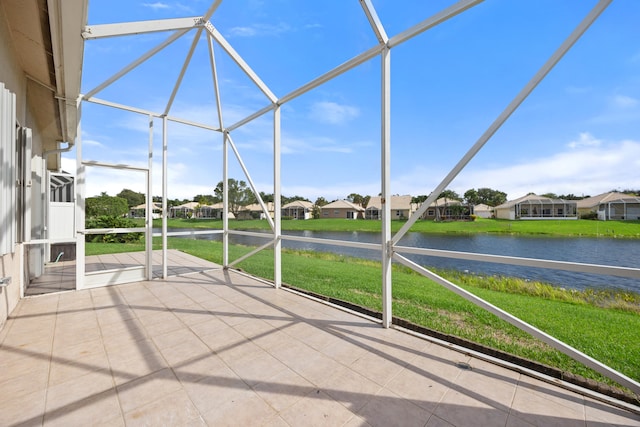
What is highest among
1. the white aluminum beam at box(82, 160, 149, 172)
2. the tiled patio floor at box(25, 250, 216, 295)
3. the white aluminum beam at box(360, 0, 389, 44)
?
the white aluminum beam at box(360, 0, 389, 44)

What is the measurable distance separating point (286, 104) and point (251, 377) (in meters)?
3.70

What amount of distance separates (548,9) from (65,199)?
377 inches

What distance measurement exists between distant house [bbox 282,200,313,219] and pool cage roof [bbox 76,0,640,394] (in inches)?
1255

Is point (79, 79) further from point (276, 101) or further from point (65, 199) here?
point (65, 199)

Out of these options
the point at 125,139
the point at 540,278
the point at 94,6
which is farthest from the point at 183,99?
the point at 540,278

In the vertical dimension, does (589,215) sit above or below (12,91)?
below

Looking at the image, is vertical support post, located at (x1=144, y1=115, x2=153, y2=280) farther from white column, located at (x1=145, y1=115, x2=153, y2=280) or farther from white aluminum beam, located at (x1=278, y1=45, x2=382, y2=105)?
white aluminum beam, located at (x1=278, y1=45, x2=382, y2=105)

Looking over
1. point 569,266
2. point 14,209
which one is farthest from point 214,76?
point 569,266

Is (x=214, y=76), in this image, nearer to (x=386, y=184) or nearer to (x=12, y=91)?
(x=12, y=91)

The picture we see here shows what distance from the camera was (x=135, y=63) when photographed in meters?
3.69

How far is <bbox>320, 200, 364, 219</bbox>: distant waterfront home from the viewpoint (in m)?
35.8

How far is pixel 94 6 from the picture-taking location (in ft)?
8.64

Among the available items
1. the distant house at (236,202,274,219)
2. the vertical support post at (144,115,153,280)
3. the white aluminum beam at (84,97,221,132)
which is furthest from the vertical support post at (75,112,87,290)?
the distant house at (236,202,274,219)

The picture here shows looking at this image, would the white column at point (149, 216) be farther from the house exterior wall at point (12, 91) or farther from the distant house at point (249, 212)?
the distant house at point (249, 212)
